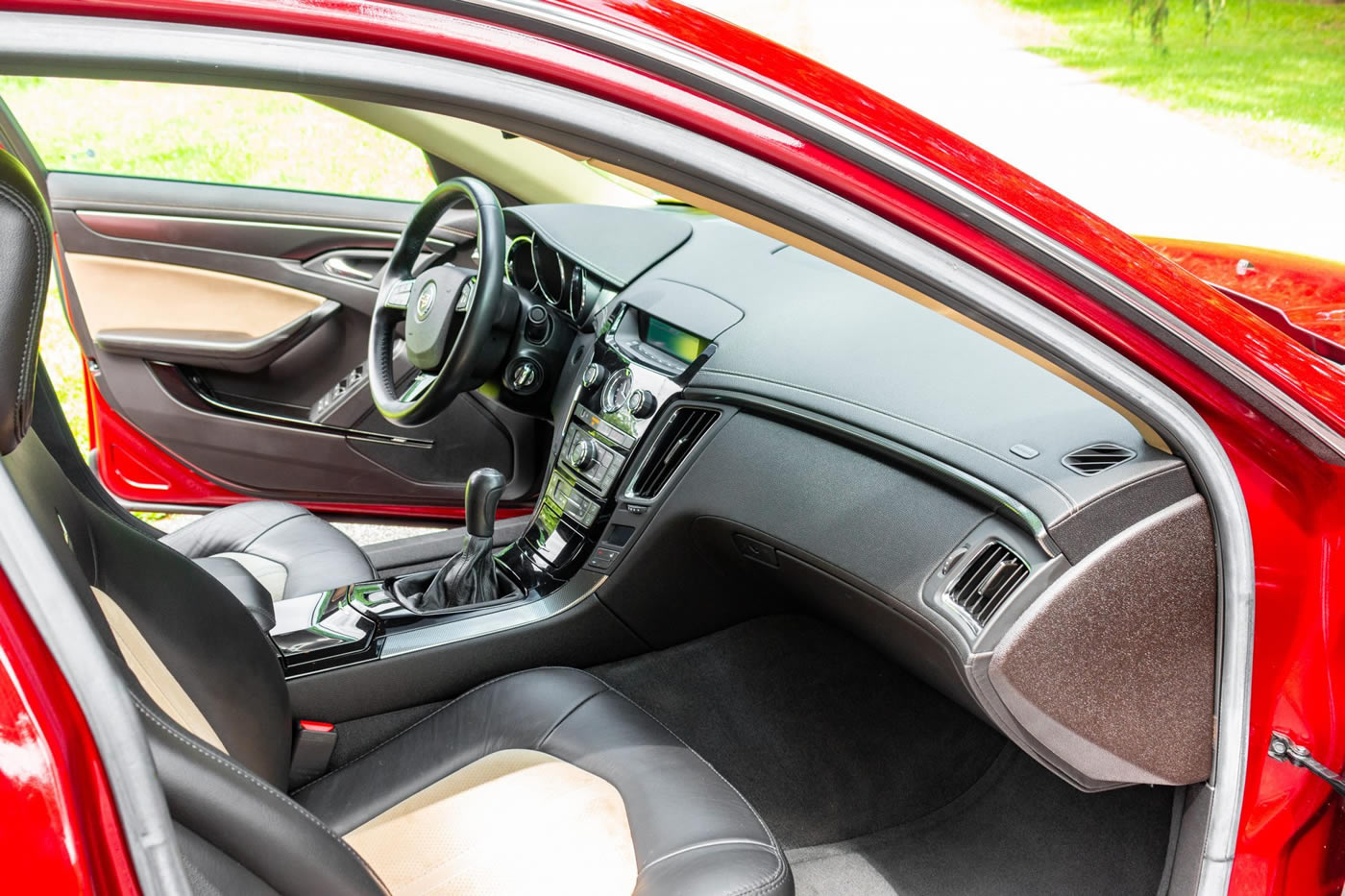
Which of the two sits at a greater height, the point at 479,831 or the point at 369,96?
the point at 369,96

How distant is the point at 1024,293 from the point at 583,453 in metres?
1.12

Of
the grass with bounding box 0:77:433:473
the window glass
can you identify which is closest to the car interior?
the grass with bounding box 0:77:433:473

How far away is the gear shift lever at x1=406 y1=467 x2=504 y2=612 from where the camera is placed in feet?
6.87

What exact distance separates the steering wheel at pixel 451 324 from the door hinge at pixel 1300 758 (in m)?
1.38

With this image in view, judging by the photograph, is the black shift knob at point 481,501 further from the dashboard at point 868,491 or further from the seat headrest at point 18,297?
the seat headrest at point 18,297

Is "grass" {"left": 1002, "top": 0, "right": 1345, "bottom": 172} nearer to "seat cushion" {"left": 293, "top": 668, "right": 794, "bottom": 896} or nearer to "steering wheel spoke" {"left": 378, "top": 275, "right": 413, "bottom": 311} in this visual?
"steering wheel spoke" {"left": 378, "top": 275, "right": 413, "bottom": 311}

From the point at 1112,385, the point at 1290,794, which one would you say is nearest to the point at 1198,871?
the point at 1290,794

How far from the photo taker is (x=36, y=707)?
761 mm

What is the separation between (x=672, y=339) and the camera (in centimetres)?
193

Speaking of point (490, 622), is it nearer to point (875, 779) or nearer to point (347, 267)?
point (875, 779)

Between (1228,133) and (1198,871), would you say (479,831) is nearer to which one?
(1198,871)

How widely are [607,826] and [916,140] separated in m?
0.91

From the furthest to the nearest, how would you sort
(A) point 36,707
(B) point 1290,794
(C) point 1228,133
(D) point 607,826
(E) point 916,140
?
(C) point 1228,133, (D) point 607,826, (B) point 1290,794, (E) point 916,140, (A) point 36,707

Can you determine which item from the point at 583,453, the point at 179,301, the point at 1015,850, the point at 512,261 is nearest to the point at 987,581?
the point at 1015,850
